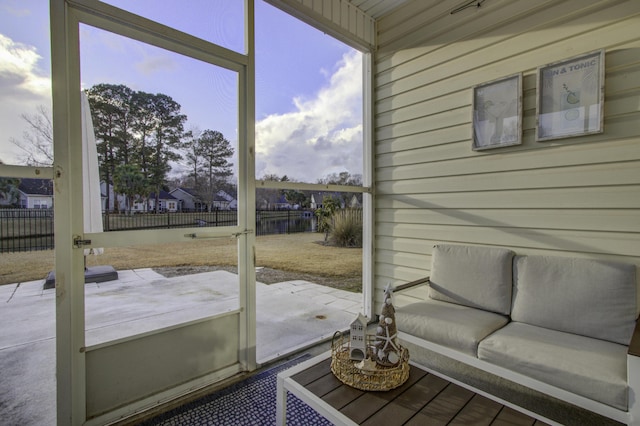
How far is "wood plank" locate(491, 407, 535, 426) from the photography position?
4.04 ft

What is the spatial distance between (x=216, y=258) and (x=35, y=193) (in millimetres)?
1068

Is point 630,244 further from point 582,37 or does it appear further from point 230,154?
point 230,154

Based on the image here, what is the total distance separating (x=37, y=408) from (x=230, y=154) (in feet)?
6.25

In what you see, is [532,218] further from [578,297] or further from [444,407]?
[444,407]

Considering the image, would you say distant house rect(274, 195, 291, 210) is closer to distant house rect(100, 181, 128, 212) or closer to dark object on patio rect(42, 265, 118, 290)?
distant house rect(100, 181, 128, 212)

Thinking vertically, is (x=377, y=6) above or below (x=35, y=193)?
above

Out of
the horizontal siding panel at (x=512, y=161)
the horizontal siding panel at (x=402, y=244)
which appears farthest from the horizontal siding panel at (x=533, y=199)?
the horizontal siding panel at (x=402, y=244)

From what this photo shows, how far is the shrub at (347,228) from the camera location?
348 cm

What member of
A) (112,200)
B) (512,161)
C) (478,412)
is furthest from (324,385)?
(512,161)

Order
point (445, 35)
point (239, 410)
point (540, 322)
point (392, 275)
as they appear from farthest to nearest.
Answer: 1. point (392, 275)
2. point (445, 35)
3. point (540, 322)
4. point (239, 410)

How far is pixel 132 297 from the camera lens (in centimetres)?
197

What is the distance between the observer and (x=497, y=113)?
2465 mm

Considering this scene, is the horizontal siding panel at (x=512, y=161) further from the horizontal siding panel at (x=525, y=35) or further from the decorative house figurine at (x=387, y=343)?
the decorative house figurine at (x=387, y=343)

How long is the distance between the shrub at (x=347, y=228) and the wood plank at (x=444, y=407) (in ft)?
7.00
